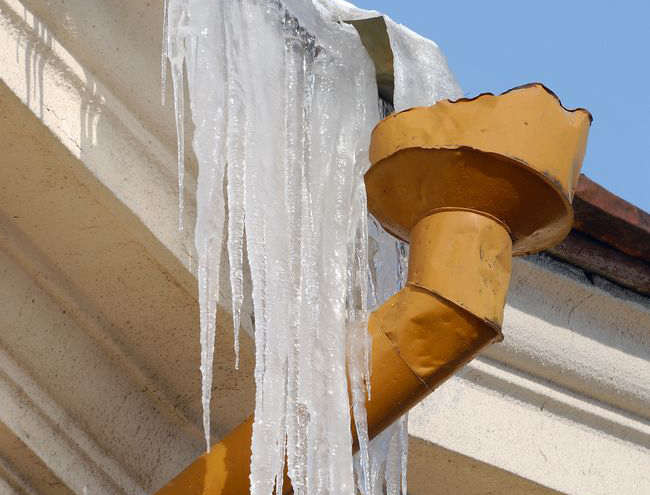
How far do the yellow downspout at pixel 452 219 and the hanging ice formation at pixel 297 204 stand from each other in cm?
7

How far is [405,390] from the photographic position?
227 centimetres

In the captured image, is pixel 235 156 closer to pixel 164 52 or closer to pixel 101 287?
pixel 164 52

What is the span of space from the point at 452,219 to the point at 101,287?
0.62 meters

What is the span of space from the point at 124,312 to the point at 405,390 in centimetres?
57

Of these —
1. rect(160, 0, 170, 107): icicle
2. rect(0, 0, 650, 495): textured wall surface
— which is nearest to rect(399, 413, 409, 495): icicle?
rect(0, 0, 650, 495): textured wall surface

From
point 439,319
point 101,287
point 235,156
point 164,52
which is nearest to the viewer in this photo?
point 439,319

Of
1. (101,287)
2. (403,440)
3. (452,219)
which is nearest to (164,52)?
(101,287)

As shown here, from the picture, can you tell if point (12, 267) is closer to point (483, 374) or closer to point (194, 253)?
point (194, 253)

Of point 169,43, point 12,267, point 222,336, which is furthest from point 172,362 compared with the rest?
point 169,43

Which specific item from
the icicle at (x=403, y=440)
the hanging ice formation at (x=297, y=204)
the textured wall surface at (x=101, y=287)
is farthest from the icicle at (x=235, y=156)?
the icicle at (x=403, y=440)

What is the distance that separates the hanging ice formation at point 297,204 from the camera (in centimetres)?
225

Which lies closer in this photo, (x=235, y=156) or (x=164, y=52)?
(x=235, y=156)

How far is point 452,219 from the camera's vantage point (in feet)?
7.57

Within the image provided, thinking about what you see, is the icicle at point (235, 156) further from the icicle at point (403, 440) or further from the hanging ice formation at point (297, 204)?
the icicle at point (403, 440)
